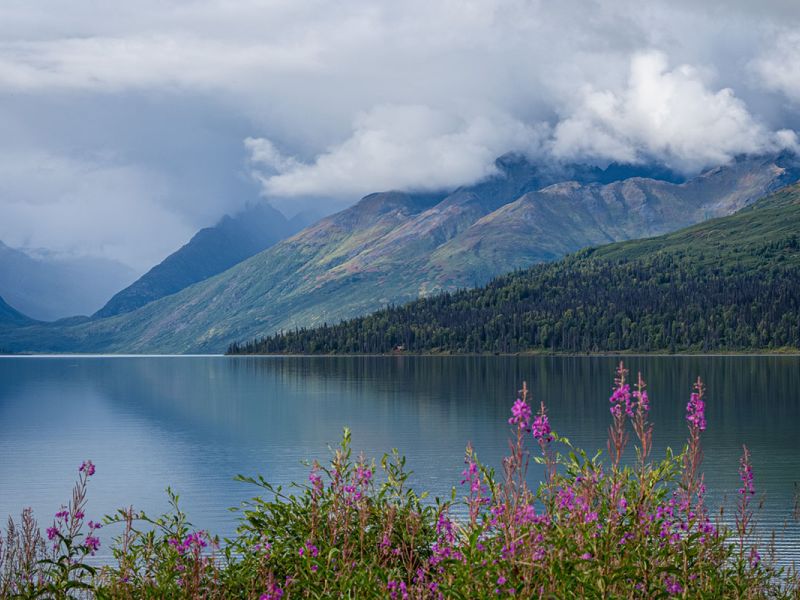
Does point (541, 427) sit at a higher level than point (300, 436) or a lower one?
higher

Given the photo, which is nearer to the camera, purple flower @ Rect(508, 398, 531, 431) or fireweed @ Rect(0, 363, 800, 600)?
purple flower @ Rect(508, 398, 531, 431)

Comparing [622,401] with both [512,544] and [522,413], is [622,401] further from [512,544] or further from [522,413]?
[512,544]

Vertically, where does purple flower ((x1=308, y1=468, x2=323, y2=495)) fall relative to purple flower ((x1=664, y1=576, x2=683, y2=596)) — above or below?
above

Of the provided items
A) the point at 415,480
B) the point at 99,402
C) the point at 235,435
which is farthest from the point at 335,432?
the point at 99,402

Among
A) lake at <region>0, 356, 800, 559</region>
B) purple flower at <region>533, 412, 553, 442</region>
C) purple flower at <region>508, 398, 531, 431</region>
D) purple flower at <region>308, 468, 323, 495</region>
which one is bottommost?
lake at <region>0, 356, 800, 559</region>

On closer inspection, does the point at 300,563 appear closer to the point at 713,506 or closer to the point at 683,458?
the point at 683,458

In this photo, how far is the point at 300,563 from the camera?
21688mm

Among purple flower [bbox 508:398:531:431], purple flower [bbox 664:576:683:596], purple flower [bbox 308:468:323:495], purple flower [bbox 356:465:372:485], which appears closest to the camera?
purple flower [bbox 508:398:531:431]

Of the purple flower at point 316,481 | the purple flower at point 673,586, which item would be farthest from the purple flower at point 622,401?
the purple flower at point 316,481

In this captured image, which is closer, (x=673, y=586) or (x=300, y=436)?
(x=673, y=586)

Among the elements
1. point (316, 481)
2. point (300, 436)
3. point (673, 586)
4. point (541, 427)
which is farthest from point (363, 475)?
point (300, 436)

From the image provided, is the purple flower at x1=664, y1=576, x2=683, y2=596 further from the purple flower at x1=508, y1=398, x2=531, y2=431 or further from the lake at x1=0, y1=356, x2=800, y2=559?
the lake at x1=0, y1=356, x2=800, y2=559

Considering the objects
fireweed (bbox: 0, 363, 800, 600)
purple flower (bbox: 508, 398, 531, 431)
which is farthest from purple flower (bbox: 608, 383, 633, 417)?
purple flower (bbox: 508, 398, 531, 431)

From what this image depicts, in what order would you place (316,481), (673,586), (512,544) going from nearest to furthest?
(512,544) → (673,586) → (316,481)
